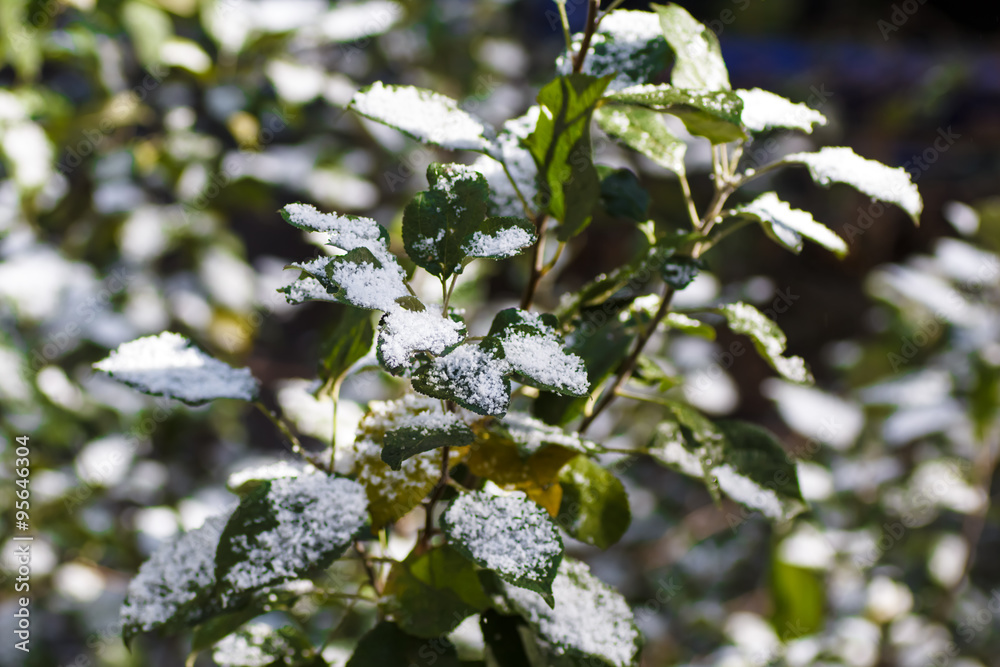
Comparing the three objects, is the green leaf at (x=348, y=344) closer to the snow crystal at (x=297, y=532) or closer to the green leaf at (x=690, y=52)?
the snow crystal at (x=297, y=532)

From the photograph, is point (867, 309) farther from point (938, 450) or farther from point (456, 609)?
point (456, 609)

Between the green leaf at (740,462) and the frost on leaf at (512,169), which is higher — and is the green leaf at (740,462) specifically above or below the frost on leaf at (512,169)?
below

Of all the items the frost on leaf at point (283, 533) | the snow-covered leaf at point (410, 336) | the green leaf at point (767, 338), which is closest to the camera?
the snow-covered leaf at point (410, 336)

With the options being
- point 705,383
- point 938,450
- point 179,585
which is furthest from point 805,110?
point 938,450

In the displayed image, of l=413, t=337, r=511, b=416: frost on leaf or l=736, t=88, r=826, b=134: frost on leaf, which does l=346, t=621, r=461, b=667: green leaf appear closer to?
Result: l=413, t=337, r=511, b=416: frost on leaf

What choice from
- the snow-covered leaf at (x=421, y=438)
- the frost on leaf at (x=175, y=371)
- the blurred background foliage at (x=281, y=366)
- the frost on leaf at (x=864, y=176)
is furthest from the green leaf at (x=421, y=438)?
the blurred background foliage at (x=281, y=366)

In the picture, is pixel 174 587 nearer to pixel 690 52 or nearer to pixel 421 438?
pixel 421 438
